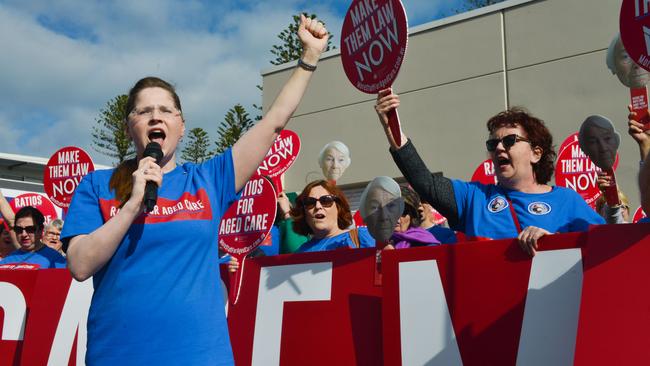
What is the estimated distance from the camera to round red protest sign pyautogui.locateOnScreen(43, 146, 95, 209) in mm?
7273

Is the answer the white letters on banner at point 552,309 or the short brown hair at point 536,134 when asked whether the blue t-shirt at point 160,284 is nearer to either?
the white letters on banner at point 552,309

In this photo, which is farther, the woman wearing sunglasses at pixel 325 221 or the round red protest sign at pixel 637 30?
the woman wearing sunglasses at pixel 325 221

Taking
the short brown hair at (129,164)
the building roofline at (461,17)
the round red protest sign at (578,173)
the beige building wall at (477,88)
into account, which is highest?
the building roofline at (461,17)

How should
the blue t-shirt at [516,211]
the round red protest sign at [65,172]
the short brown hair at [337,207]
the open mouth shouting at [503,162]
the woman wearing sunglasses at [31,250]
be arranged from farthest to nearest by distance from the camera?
the round red protest sign at [65,172] < the woman wearing sunglasses at [31,250] < the short brown hair at [337,207] < the open mouth shouting at [503,162] < the blue t-shirt at [516,211]

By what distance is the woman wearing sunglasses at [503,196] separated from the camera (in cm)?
318

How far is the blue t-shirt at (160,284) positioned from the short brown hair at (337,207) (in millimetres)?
2594

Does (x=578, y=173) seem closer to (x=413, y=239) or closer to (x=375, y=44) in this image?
(x=413, y=239)

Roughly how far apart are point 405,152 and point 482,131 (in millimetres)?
10591

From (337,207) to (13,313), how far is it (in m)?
2.53

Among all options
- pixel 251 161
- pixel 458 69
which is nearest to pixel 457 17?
pixel 458 69

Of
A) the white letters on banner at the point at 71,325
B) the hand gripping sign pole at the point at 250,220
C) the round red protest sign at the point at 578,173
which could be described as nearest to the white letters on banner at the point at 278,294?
the hand gripping sign pole at the point at 250,220

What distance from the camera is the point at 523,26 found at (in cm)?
1316

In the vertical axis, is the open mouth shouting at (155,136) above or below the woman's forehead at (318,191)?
below

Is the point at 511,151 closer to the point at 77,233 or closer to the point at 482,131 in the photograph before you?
the point at 77,233
